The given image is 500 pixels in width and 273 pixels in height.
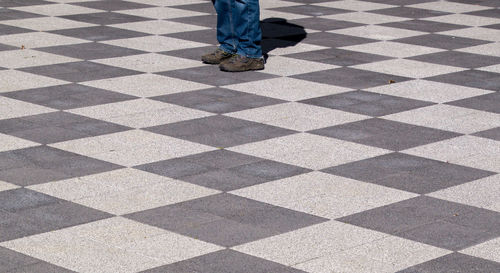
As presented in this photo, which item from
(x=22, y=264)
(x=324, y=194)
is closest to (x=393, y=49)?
(x=324, y=194)

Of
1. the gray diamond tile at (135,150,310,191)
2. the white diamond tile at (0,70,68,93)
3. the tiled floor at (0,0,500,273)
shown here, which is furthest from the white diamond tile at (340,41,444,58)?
the gray diamond tile at (135,150,310,191)

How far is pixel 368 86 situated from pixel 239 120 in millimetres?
1382

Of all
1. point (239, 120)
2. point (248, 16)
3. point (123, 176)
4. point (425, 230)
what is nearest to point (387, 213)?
point (425, 230)

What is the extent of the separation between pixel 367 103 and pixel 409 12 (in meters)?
4.23

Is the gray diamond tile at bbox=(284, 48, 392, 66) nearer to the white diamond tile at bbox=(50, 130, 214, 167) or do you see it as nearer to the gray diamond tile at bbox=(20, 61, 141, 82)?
the gray diamond tile at bbox=(20, 61, 141, 82)

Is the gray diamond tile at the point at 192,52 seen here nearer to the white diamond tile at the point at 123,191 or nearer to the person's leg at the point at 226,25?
the person's leg at the point at 226,25

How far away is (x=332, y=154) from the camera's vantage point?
5555 mm

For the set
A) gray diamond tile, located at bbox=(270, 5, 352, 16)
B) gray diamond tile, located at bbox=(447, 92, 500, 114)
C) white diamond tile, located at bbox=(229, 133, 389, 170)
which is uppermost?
white diamond tile, located at bbox=(229, 133, 389, 170)

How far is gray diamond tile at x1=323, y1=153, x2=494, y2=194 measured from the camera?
5098 millimetres

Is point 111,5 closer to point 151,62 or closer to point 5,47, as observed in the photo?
point 5,47

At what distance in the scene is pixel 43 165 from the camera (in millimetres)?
5211

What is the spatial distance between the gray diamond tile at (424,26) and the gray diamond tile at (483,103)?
8.69ft

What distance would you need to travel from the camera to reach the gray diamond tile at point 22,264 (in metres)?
3.90

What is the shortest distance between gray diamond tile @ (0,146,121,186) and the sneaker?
7.81ft
